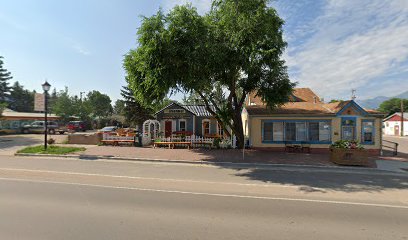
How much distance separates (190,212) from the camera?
5.90 m

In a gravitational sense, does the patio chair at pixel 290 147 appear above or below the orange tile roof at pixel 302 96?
below

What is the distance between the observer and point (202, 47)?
13016 millimetres

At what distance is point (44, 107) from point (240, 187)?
1651 centimetres

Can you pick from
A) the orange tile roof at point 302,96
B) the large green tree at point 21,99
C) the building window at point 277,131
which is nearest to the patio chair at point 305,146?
the building window at point 277,131

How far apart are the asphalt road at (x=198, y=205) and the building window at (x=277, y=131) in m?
7.70

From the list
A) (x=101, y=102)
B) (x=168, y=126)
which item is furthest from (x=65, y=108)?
(x=101, y=102)

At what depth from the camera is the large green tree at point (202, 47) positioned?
13.2 m

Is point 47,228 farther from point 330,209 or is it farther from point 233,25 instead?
point 233,25

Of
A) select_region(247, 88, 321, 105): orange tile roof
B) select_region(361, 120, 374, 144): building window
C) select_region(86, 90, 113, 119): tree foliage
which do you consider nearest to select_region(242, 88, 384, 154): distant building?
select_region(361, 120, 374, 144): building window

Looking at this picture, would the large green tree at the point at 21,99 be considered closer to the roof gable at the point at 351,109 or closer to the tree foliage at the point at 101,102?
the tree foliage at the point at 101,102

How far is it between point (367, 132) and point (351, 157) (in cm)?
618

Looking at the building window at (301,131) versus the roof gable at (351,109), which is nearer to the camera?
the roof gable at (351,109)

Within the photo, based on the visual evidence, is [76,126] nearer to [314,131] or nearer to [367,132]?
[314,131]

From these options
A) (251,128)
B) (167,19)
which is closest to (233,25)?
(167,19)
